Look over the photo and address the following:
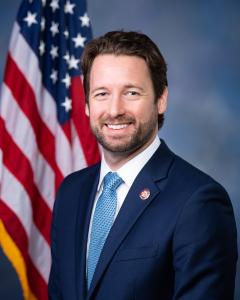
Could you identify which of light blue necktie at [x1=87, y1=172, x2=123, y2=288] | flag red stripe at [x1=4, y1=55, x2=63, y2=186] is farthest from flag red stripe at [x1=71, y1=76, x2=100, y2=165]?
light blue necktie at [x1=87, y1=172, x2=123, y2=288]

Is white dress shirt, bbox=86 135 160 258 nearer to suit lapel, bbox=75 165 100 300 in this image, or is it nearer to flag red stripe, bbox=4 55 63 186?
suit lapel, bbox=75 165 100 300

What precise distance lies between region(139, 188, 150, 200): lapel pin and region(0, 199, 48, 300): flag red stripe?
74.2 inches

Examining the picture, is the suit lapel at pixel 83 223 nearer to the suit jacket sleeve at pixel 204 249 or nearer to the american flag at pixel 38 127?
the suit jacket sleeve at pixel 204 249

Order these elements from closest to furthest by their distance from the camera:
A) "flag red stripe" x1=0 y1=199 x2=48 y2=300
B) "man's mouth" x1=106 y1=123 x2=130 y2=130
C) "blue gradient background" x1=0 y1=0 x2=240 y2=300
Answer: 1. "man's mouth" x1=106 y1=123 x2=130 y2=130
2. "flag red stripe" x1=0 y1=199 x2=48 y2=300
3. "blue gradient background" x1=0 y1=0 x2=240 y2=300

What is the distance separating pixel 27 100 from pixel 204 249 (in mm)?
2322

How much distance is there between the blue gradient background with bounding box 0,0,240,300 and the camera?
15.1 feet

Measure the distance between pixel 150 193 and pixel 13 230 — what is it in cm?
194

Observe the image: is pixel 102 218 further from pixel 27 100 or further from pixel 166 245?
pixel 27 100

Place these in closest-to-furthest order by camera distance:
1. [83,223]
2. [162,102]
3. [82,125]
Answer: [83,223], [162,102], [82,125]

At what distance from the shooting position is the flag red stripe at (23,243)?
A: 383 cm

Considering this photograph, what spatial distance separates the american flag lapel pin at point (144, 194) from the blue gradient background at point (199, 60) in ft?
8.17

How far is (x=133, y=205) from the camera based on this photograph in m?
2.17

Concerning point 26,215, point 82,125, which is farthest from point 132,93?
point 26,215

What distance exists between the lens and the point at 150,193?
218 cm
